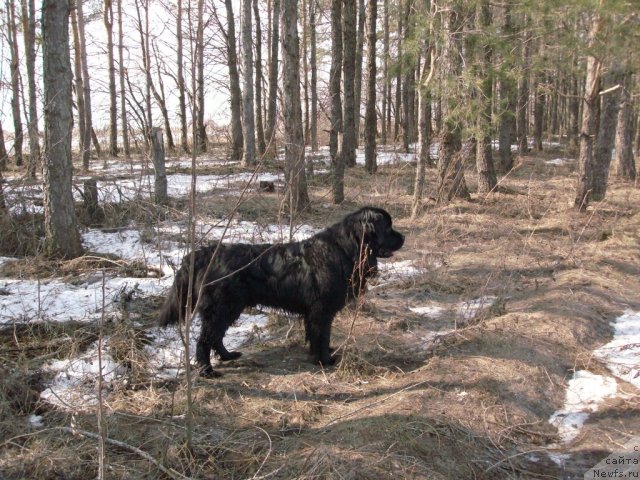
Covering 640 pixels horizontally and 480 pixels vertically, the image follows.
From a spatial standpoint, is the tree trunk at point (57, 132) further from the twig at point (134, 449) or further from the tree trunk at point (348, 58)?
the tree trunk at point (348, 58)

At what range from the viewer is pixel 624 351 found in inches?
185

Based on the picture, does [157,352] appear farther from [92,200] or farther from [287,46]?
[287,46]

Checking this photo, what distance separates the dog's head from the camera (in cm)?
462

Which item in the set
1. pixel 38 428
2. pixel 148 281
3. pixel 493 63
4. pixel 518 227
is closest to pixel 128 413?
pixel 38 428

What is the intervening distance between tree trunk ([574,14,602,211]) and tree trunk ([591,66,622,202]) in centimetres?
→ 109

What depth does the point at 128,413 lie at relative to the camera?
11.8 ft

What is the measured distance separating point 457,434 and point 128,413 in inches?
92.6

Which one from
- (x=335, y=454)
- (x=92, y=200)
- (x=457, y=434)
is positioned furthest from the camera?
(x=92, y=200)

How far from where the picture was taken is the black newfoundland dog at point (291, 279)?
4.32 m

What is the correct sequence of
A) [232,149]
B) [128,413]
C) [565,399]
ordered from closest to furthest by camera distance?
[128,413] < [565,399] < [232,149]

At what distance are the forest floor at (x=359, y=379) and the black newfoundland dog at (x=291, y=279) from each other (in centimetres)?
32

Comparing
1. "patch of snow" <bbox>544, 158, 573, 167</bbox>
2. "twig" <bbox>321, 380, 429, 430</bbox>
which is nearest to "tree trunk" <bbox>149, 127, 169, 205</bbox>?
"twig" <bbox>321, 380, 429, 430</bbox>

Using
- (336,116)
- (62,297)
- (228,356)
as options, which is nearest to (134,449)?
(228,356)

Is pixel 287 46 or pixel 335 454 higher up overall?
pixel 287 46
